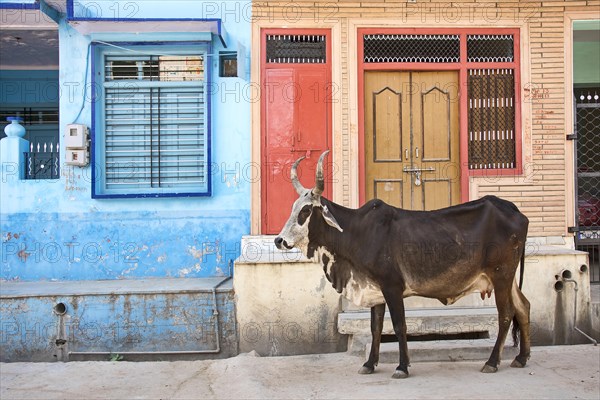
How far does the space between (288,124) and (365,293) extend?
9.37 feet

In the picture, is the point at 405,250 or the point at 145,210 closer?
the point at 405,250

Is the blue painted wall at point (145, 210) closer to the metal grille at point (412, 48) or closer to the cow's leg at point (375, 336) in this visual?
the metal grille at point (412, 48)

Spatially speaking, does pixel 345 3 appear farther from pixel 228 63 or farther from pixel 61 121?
pixel 61 121

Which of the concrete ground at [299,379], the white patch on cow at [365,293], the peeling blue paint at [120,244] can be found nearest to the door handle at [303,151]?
the peeling blue paint at [120,244]

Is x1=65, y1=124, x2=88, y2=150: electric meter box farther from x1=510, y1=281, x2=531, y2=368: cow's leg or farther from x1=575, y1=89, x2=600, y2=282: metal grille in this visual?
x1=575, y1=89, x2=600, y2=282: metal grille

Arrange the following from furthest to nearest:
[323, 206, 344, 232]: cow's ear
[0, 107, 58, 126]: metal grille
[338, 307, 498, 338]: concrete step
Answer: [0, 107, 58, 126]: metal grille
[338, 307, 498, 338]: concrete step
[323, 206, 344, 232]: cow's ear

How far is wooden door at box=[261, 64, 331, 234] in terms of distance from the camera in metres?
7.42

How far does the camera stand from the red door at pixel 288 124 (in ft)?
24.3

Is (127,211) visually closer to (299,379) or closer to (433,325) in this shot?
(299,379)

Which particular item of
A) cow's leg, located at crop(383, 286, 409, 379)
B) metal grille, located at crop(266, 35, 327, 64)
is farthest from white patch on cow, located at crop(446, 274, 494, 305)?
metal grille, located at crop(266, 35, 327, 64)

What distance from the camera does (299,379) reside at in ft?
18.3

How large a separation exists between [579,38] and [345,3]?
5.11 meters

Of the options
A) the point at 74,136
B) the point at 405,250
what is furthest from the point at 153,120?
the point at 405,250

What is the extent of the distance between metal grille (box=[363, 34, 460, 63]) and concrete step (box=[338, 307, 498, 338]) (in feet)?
10.8
